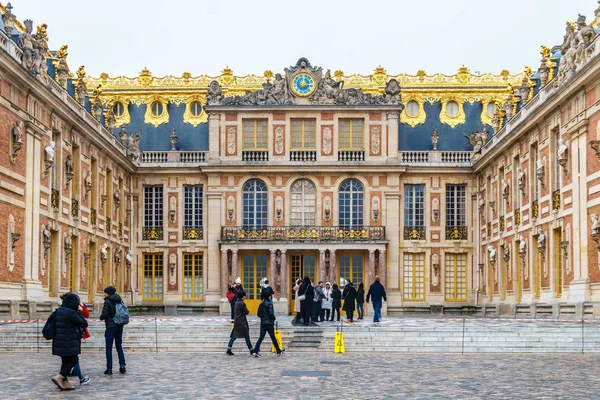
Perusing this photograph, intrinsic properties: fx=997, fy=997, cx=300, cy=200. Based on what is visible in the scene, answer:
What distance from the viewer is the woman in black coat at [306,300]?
89.5 feet

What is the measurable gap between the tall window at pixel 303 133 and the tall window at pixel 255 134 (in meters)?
1.31

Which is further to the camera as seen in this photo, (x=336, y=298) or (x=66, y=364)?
(x=336, y=298)

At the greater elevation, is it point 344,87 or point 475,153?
point 344,87

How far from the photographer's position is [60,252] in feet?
109

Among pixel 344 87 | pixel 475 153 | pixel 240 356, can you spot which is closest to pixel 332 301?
pixel 240 356

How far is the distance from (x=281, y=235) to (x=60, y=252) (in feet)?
43.4

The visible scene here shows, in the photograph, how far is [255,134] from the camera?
44969 mm

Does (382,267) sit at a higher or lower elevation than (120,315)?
higher

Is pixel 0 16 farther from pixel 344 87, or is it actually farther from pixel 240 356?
pixel 344 87

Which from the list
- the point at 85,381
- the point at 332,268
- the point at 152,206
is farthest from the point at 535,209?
the point at 85,381

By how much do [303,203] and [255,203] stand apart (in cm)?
217

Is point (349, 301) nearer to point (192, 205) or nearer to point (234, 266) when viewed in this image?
point (234, 266)

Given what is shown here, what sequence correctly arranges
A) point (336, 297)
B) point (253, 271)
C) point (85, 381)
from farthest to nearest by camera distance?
point (253, 271) < point (336, 297) < point (85, 381)

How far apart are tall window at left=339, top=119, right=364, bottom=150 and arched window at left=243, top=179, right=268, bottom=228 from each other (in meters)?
4.14
